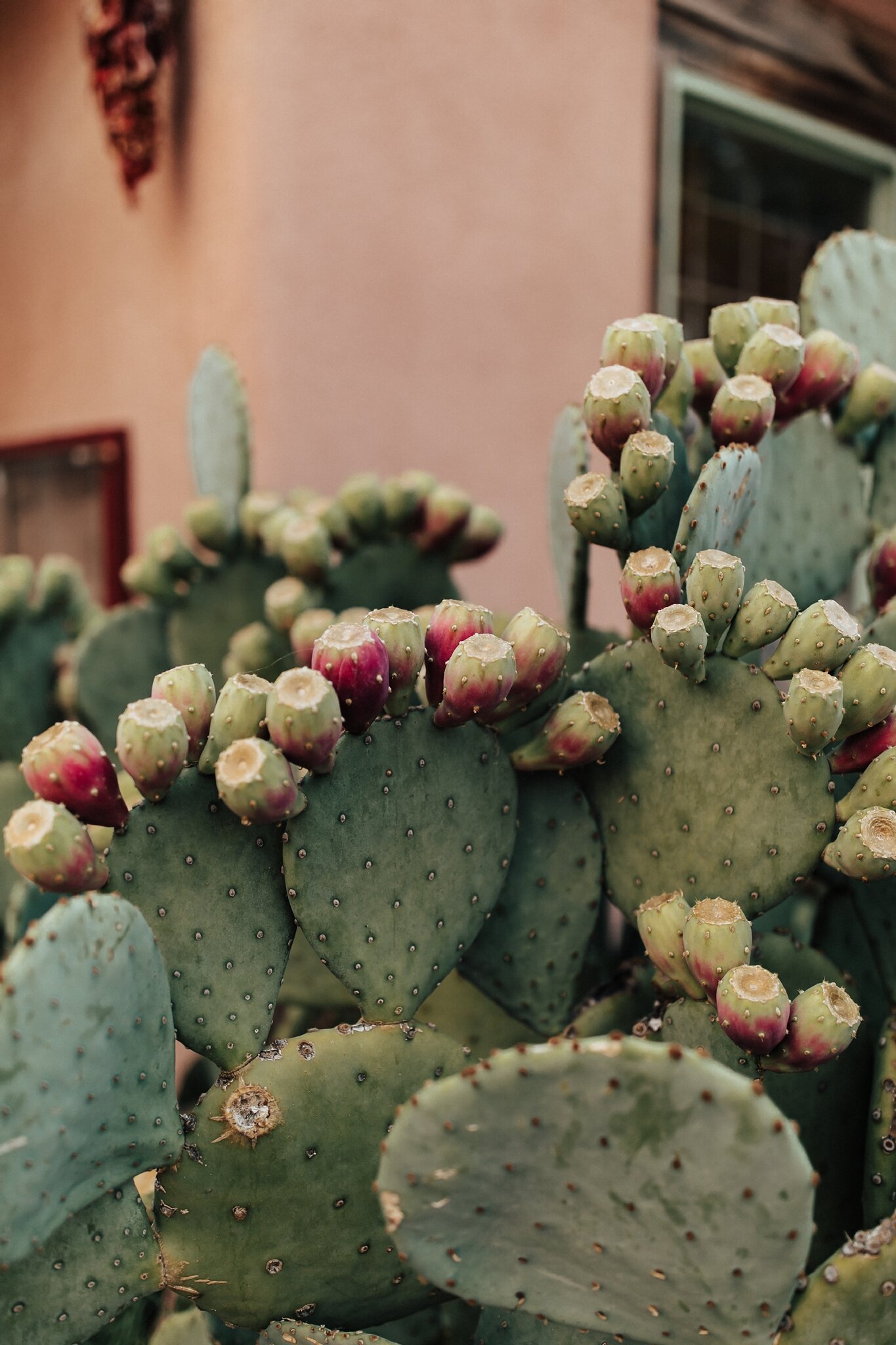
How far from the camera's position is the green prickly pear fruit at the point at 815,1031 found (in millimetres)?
896

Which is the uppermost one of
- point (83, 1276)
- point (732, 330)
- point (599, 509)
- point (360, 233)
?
point (360, 233)

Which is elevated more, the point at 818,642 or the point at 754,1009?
the point at 818,642

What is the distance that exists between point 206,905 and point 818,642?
1.95ft

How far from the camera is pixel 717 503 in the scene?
1075 millimetres

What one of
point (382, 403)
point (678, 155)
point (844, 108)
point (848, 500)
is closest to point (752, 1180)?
point (848, 500)

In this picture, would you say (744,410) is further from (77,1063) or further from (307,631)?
(77,1063)

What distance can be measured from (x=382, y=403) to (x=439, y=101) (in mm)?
594

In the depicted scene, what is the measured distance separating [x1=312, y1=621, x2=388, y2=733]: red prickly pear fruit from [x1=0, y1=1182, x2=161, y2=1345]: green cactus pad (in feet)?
1.48

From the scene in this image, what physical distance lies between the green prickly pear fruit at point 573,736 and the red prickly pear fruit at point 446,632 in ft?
0.38

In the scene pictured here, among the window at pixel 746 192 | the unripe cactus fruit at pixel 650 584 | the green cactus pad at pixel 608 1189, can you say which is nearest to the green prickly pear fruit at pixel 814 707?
the unripe cactus fruit at pixel 650 584

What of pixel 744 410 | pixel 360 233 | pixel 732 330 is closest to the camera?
pixel 744 410

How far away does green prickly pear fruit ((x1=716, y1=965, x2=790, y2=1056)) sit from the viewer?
0.88m

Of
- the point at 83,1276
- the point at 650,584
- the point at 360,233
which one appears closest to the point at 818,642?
the point at 650,584

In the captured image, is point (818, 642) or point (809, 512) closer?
point (818, 642)
